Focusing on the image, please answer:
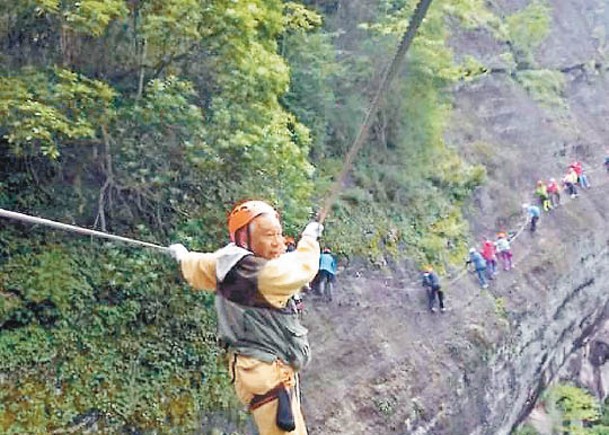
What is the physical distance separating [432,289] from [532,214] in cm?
Result: 541

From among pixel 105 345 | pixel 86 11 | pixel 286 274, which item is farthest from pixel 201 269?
pixel 105 345

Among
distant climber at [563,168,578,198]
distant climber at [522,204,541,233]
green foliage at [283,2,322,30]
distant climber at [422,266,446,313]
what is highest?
green foliage at [283,2,322,30]

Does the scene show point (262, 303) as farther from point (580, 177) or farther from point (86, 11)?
point (580, 177)

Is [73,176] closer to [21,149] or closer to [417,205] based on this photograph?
[21,149]

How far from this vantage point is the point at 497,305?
14.2 meters

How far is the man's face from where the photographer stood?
3.30 m

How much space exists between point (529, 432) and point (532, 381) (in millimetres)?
1026

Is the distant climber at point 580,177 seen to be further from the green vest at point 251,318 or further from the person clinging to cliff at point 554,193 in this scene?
the green vest at point 251,318

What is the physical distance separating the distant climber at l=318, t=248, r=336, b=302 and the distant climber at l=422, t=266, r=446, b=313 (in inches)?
86.4

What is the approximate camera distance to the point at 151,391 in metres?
8.07

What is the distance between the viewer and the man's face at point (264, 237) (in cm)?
330

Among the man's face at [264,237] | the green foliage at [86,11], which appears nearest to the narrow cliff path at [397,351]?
the green foliage at [86,11]

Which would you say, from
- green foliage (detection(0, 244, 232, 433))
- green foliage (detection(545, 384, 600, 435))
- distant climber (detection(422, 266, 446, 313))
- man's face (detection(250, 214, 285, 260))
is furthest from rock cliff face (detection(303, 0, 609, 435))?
man's face (detection(250, 214, 285, 260))

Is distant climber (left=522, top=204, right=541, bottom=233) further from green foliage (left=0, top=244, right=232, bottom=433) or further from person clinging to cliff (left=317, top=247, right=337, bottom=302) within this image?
green foliage (left=0, top=244, right=232, bottom=433)
